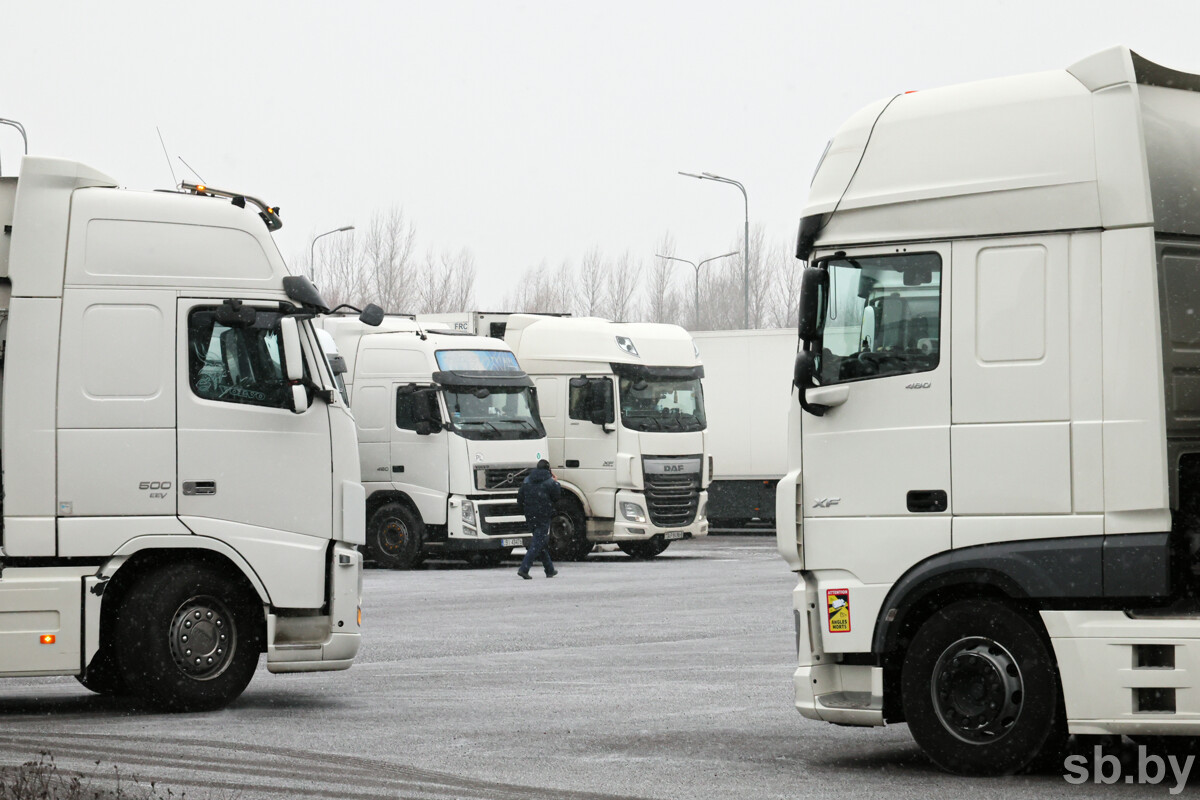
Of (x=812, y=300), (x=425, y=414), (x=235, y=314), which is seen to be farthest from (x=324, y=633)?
(x=425, y=414)

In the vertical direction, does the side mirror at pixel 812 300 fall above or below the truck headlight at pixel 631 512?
above

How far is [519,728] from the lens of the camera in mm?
10359

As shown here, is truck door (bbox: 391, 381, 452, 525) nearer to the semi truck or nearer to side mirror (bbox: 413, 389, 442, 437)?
side mirror (bbox: 413, 389, 442, 437)

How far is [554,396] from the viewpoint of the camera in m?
26.7

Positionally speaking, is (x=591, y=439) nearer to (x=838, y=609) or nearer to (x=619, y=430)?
(x=619, y=430)

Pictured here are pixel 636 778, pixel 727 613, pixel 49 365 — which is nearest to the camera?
pixel 636 778

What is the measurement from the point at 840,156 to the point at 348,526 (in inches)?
175

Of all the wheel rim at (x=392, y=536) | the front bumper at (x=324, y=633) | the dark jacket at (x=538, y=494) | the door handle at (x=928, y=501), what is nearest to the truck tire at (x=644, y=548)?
the wheel rim at (x=392, y=536)

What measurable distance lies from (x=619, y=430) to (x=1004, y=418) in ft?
58.6

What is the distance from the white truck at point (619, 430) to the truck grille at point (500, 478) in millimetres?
1641

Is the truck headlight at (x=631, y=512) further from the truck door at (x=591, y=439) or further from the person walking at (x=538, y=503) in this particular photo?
the person walking at (x=538, y=503)

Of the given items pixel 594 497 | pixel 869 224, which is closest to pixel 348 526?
pixel 869 224

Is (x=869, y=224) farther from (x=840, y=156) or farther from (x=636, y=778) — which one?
(x=636, y=778)

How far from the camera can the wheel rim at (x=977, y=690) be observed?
8234mm
